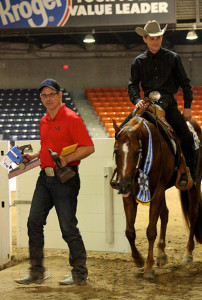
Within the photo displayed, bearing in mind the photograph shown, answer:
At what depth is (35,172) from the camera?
6652 mm

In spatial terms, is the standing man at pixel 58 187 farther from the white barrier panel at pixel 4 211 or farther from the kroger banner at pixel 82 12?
the kroger banner at pixel 82 12

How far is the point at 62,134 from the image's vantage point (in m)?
4.55

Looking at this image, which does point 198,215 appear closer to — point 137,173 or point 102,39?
point 137,173

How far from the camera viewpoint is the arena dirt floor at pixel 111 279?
4324 millimetres

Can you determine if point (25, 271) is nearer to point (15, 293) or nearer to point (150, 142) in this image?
point (15, 293)

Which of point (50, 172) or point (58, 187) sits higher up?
point (50, 172)

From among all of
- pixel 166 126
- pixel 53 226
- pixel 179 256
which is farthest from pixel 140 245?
pixel 166 126

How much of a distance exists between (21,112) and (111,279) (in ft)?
56.0

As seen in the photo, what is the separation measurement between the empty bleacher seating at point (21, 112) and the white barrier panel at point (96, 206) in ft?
41.6

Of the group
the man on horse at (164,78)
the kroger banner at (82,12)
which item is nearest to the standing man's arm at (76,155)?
the man on horse at (164,78)

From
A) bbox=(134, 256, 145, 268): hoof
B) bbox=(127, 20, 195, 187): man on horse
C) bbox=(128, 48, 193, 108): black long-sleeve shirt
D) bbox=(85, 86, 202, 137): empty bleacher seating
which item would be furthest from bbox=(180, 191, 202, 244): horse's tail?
bbox=(85, 86, 202, 137): empty bleacher seating

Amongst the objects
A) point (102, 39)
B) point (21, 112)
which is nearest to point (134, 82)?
point (21, 112)

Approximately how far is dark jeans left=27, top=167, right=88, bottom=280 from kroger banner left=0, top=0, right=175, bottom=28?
13880 millimetres

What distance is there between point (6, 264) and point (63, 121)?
7.36ft
